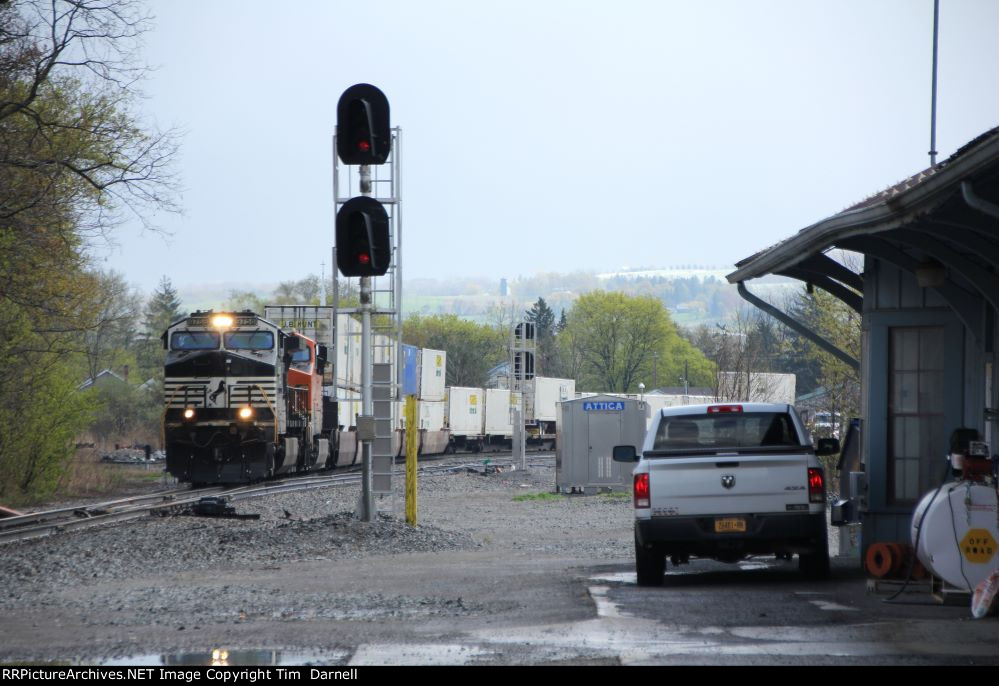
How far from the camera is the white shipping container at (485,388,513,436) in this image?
60.9 metres

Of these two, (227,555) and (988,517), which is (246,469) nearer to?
(227,555)

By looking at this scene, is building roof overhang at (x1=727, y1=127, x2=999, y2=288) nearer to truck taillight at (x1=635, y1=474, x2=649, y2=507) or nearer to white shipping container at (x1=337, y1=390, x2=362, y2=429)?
truck taillight at (x1=635, y1=474, x2=649, y2=507)

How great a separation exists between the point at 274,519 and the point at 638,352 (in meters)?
96.5

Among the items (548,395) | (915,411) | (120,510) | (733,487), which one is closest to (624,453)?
(733,487)

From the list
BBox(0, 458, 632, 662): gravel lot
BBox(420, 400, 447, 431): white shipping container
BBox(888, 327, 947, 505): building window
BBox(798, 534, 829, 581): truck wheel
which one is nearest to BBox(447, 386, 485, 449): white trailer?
BBox(420, 400, 447, 431): white shipping container

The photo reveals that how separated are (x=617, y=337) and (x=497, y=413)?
55.0 metres

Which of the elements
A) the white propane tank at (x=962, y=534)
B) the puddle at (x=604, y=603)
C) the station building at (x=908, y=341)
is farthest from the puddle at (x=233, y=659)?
the station building at (x=908, y=341)

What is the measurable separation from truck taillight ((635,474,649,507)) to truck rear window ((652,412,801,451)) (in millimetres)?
578

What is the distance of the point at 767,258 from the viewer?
11.8 meters

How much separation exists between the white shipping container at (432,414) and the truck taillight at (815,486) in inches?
1473

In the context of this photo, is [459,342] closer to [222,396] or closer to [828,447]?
[222,396]

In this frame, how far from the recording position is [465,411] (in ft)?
190

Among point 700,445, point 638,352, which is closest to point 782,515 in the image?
point 700,445

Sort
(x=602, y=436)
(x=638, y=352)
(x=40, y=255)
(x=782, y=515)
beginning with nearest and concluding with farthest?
(x=782, y=515) < (x=40, y=255) < (x=602, y=436) < (x=638, y=352)
